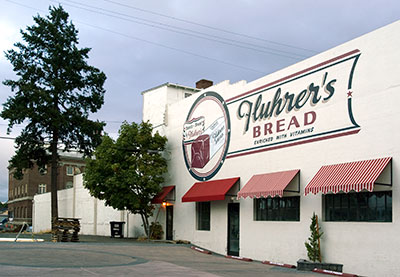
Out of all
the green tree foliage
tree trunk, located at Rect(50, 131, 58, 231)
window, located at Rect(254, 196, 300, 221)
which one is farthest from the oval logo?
tree trunk, located at Rect(50, 131, 58, 231)

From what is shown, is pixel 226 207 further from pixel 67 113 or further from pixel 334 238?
pixel 67 113

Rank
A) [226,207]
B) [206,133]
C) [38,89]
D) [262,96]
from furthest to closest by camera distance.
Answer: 1. [38,89]
2. [206,133]
3. [226,207]
4. [262,96]

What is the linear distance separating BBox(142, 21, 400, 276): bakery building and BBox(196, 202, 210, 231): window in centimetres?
5

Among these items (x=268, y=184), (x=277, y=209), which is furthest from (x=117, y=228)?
(x=268, y=184)

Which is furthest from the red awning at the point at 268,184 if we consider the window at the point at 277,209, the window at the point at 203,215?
the window at the point at 203,215

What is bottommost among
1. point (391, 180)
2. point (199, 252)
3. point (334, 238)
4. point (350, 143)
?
point (199, 252)

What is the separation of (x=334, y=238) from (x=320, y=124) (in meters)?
4.18

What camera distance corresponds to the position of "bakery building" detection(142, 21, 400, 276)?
1605cm

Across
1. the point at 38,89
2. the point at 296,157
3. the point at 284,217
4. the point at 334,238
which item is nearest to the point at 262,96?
the point at 296,157

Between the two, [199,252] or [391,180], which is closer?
[391,180]

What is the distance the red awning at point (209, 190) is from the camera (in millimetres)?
23406

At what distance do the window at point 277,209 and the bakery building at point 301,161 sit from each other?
0.04m

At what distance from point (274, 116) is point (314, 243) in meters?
5.81

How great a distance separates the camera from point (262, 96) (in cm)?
Answer: 2248
